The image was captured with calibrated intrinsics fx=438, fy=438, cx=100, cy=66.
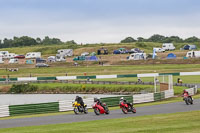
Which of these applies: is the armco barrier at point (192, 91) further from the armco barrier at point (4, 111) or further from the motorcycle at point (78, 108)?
the armco barrier at point (4, 111)

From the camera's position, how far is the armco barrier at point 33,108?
106 feet

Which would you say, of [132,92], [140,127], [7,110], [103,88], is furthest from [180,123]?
[103,88]

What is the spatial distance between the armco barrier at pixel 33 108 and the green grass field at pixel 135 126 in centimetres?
988

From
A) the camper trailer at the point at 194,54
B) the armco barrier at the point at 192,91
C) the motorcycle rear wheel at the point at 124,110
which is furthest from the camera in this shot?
the camper trailer at the point at 194,54

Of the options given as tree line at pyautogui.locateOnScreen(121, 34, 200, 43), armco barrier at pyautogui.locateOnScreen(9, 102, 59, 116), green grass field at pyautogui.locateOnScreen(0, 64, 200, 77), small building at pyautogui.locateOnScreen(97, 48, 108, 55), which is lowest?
armco barrier at pyautogui.locateOnScreen(9, 102, 59, 116)

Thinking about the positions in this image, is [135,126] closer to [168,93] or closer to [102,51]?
[168,93]

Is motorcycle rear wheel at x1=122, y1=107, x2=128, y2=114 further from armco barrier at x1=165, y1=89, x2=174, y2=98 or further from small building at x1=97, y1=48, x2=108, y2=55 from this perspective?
small building at x1=97, y1=48, x2=108, y2=55

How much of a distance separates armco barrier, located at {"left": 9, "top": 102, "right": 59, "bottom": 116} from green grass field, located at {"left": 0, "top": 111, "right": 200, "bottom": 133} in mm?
9879

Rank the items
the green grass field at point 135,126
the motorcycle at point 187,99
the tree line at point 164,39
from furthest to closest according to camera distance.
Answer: the tree line at point 164,39
the motorcycle at point 187,99
the green grass field at point 135,126

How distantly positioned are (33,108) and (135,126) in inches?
554

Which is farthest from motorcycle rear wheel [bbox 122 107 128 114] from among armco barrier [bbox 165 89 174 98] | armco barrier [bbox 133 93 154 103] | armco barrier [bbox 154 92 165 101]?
armco barrier [bbox 165 89 174 98]

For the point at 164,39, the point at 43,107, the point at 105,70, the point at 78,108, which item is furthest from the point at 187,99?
the point at 164,39

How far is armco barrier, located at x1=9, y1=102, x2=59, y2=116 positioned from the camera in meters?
32.2

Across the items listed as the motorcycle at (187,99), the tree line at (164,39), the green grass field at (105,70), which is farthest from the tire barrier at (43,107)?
the tree line at (164,39)
